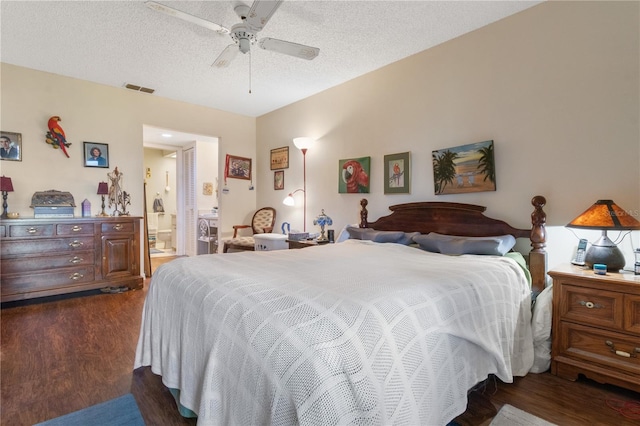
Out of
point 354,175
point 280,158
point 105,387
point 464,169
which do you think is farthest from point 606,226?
point 280,158

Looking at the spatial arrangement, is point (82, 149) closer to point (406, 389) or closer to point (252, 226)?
point (252, 226)

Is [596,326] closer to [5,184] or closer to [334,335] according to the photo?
[334,335]

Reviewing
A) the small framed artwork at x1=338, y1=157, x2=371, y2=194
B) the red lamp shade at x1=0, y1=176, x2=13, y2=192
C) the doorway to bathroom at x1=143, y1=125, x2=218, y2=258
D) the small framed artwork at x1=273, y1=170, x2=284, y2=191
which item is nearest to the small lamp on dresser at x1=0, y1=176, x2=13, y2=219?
the red lamp shade at x1=0, y1=176, x2=13, y2=192

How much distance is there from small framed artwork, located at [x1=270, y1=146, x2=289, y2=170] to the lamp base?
371 cm

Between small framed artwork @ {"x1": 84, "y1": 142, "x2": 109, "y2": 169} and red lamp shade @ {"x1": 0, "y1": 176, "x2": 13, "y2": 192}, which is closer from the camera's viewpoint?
red lamp shade @ {"x1": 0, "y1": 176, "x2": 13, "y2": 192}

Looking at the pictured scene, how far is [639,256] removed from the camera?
183 cm

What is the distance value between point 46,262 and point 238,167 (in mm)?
2782

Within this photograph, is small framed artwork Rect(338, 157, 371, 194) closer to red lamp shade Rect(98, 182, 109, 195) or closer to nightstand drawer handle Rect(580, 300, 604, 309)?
nightstand drawer handle Rect(580, 300, 604, 309)

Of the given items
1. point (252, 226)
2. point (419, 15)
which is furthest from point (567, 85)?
point (252, 226)

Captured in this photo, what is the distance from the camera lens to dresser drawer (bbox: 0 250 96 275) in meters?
3.15

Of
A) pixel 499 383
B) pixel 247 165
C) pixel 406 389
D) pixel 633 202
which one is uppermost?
pixel 247 165

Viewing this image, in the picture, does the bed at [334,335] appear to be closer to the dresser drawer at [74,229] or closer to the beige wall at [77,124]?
the dresser drawer at [74,229]

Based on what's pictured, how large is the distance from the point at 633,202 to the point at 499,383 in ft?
4.75

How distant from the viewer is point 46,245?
3350 millimetres
